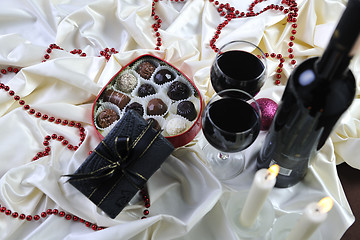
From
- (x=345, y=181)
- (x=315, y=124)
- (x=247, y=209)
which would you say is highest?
(x=315, y=124)

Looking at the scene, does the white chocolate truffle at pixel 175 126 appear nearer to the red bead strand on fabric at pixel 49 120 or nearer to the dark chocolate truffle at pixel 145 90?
the dark chocolate truffle at pixel 145 90

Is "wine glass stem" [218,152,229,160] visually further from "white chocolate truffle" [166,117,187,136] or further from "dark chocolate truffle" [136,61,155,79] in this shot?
"dark chocolate truffle" [136,61,155,79]

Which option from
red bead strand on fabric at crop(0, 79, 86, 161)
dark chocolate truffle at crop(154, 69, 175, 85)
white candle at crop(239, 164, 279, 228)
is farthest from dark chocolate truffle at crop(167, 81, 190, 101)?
white candle at crop(239, 164, 279, 228)

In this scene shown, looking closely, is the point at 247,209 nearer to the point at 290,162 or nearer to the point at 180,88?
the point at 290,162

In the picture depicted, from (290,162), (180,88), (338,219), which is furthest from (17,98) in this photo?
(338,219)

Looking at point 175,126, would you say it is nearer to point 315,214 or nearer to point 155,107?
point 155,107

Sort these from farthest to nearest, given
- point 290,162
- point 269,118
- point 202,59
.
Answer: point 202,59, point 269,118, point 290,162
